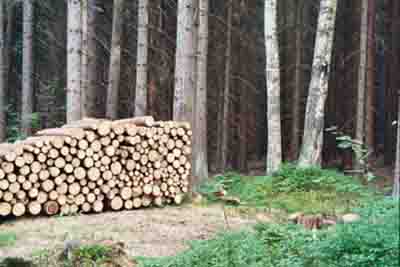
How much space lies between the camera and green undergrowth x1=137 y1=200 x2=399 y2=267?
13.2ft

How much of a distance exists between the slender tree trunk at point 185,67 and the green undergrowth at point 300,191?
62.5 inches

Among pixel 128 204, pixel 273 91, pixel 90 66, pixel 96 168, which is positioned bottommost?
pixel 128 204

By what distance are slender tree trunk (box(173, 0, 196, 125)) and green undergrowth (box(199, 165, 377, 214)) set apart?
1586 mm

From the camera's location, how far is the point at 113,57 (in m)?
16.0

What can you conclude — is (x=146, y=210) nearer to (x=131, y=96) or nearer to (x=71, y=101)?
(x=71, y=101)

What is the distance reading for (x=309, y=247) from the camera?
4.90m

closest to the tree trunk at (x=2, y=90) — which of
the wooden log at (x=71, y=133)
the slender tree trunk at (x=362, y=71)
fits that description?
the wooden log at (x=71, y=133)

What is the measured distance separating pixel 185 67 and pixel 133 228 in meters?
3.92

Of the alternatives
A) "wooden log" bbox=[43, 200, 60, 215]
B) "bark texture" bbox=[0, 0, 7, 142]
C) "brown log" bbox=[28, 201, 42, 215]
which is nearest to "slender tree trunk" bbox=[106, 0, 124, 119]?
"bark texture" bbox=[0, 0, 7, 142]

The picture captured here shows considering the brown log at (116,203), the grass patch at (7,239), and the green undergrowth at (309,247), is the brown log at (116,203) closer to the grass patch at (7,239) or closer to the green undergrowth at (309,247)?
the grass patch at (7,239)

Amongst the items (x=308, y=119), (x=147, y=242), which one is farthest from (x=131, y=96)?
(x=147, y=242)

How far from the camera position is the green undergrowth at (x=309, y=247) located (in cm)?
402

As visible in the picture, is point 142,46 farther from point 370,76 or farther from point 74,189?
point 370,76

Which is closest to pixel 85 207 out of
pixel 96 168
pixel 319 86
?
pixel 96 168
